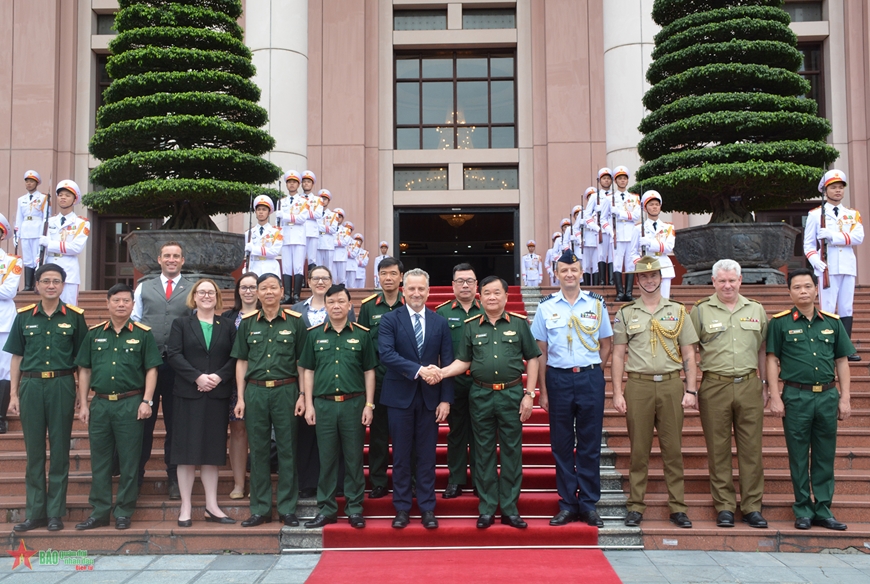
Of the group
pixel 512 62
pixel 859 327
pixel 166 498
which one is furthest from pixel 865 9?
pixel 166 498

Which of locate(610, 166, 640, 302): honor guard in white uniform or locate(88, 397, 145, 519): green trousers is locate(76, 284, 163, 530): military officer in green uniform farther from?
locate(610, 166, 640, 302): honor guard in white uniform

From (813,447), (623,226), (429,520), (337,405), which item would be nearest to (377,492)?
(429,520)

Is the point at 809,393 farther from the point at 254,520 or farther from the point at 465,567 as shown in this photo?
the point at 254,520

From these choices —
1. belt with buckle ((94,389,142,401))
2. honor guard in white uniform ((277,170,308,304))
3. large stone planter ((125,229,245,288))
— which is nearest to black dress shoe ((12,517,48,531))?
belt with buckle ((94,389,142,401))

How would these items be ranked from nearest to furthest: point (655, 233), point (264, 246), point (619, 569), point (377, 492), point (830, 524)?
point (619, 569)
point (830, 524)
point (377, 492)
point (655, 233)
point (264, 246)

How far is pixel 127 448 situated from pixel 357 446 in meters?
1.67

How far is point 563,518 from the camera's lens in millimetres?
5418

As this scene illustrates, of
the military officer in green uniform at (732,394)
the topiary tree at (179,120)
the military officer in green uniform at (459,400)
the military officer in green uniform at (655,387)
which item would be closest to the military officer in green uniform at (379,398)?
the military officer in green uniform at (459,400)

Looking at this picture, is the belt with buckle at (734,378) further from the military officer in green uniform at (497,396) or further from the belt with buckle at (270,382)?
the belt with buckle at (270,382)

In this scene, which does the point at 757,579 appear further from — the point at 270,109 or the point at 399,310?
the point at 270,109

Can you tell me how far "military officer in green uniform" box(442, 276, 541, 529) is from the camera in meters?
5.43

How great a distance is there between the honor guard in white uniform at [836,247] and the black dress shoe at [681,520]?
3.62 m

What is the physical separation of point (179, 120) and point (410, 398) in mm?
6048

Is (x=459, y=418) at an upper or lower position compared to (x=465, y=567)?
upper
